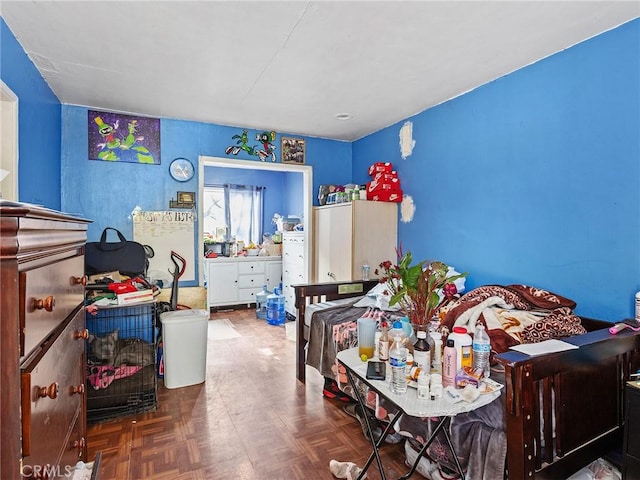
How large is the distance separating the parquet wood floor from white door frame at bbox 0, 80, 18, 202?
1.59 m

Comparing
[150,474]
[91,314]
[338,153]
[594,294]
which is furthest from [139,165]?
[594,294]

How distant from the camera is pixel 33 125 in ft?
7.80

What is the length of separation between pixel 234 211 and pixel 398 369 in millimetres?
5322

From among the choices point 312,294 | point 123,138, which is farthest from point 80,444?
point 123,138

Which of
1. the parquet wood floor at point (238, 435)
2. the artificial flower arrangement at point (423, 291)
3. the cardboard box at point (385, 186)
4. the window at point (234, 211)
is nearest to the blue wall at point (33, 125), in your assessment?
the parquet wood floor at point (238, 435)

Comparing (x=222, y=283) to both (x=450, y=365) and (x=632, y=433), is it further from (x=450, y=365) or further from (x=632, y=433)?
(x=632, y=433)

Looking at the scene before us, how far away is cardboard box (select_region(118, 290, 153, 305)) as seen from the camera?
2.51 metres

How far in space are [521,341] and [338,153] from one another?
322 centimetres

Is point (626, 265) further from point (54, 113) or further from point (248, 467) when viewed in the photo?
point (54, 113)

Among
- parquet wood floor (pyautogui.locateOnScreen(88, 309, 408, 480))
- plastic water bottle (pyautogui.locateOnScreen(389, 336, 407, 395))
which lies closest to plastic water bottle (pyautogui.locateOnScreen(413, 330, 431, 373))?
plastic water bottle (pyautogui.locateOnScreen(389, 336, 407, 395))

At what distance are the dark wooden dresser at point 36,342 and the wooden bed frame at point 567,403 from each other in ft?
4.64

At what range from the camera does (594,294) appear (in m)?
2.03

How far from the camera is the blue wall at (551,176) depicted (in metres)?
1.91

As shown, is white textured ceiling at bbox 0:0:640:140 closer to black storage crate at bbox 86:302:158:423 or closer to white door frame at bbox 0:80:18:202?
white door frame at bbox 0:80:18:202
